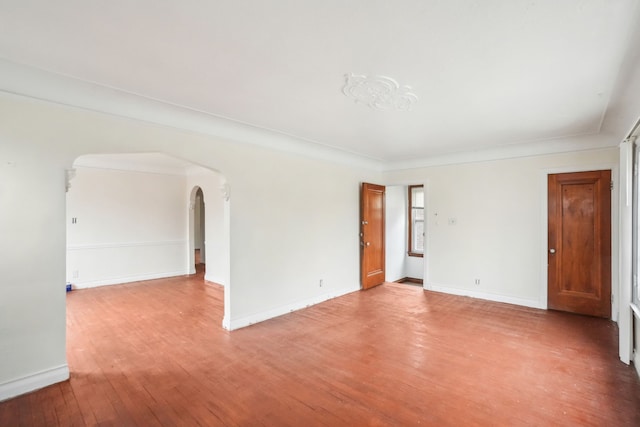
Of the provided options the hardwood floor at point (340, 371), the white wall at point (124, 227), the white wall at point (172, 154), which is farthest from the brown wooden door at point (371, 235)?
the white wall at point (124, 227)

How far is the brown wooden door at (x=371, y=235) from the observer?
5.60 m

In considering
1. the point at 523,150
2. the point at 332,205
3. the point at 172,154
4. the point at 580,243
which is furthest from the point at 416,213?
the point at 172,154

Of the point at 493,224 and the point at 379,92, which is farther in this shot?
the point at 493,224

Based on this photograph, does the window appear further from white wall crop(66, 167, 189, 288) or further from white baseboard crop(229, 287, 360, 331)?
white wall crop(66, 167, 189, 288)

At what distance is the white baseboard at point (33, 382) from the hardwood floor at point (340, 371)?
7 centimetres

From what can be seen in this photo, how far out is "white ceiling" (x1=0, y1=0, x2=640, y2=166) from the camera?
63.3 inches

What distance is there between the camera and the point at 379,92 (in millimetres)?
2686

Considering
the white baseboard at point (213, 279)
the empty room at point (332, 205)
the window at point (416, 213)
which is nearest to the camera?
the empty room at point (332, 205)

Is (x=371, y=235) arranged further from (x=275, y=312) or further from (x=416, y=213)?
(x=416, y=213)

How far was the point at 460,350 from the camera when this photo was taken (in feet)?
10.3

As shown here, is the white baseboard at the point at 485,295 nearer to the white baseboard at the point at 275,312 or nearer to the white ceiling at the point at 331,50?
the white baseboard at the point at 275,312

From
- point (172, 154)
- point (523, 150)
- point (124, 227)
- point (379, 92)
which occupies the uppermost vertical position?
point (379, 92)

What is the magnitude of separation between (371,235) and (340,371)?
3.31 meters

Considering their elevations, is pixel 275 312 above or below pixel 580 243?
below
